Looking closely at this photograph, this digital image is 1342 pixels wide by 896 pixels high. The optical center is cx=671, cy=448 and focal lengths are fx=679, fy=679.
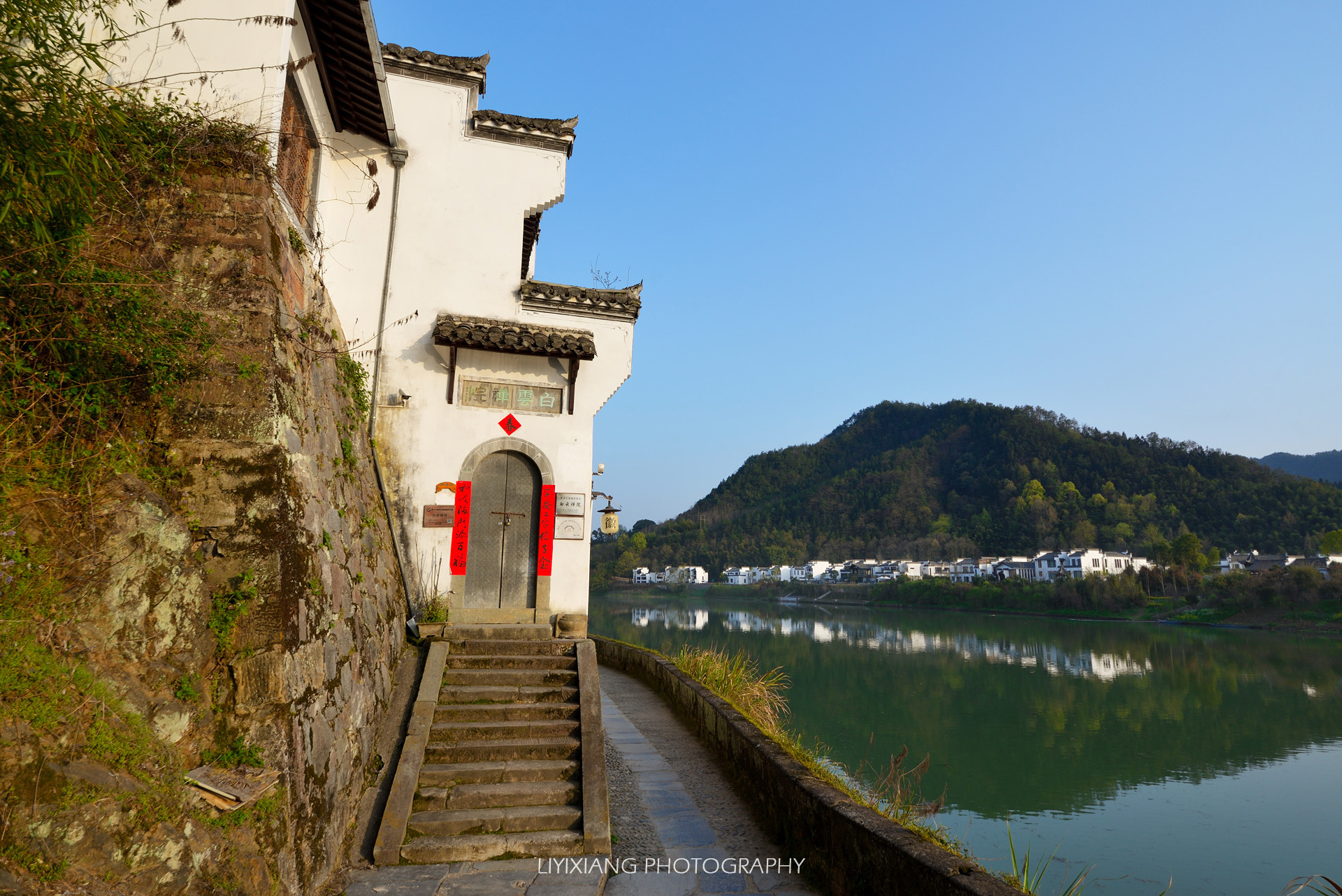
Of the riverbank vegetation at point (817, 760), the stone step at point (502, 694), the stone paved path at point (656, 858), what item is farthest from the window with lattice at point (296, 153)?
the riverbank vegetation at point (817, 760)

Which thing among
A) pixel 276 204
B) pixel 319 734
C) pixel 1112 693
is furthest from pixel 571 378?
pixel 1112 693

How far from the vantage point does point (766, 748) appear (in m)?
5.72

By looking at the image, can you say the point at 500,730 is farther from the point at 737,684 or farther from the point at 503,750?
the point at 737,684

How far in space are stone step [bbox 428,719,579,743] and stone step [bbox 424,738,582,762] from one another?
6 cm

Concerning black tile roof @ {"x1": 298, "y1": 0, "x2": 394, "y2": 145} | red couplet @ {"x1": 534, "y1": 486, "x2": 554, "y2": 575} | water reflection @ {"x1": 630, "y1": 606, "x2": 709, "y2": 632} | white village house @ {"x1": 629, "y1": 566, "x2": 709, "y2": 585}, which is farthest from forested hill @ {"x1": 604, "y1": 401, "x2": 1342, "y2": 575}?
black tile roof @ {"x1": 298, "y1": 0, "x2": 394, "y2": 145}

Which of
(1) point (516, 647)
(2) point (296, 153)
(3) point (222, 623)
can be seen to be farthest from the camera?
(1) point (516, 647)

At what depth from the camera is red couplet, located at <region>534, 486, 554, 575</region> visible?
28.0 ft

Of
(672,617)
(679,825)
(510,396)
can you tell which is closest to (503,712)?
(679,825)

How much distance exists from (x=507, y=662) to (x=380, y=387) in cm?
372

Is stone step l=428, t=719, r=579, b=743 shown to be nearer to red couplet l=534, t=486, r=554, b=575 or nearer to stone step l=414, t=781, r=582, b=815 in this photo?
stone step l=414, t=781, r=582, b=815

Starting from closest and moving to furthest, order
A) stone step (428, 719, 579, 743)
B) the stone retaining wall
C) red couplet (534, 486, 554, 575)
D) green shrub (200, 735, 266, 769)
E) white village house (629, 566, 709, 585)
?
the stone retaining wall, green shrub (200, 735, 266, 769), stone step (428, 719, 579, 743), red couplet (534, 486, 554, 575), white village house (629, 566, 709, 585)

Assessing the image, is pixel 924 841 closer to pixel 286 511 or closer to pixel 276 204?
pixel 286 511

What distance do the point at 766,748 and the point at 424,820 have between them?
2.71m

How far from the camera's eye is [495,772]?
541cm
